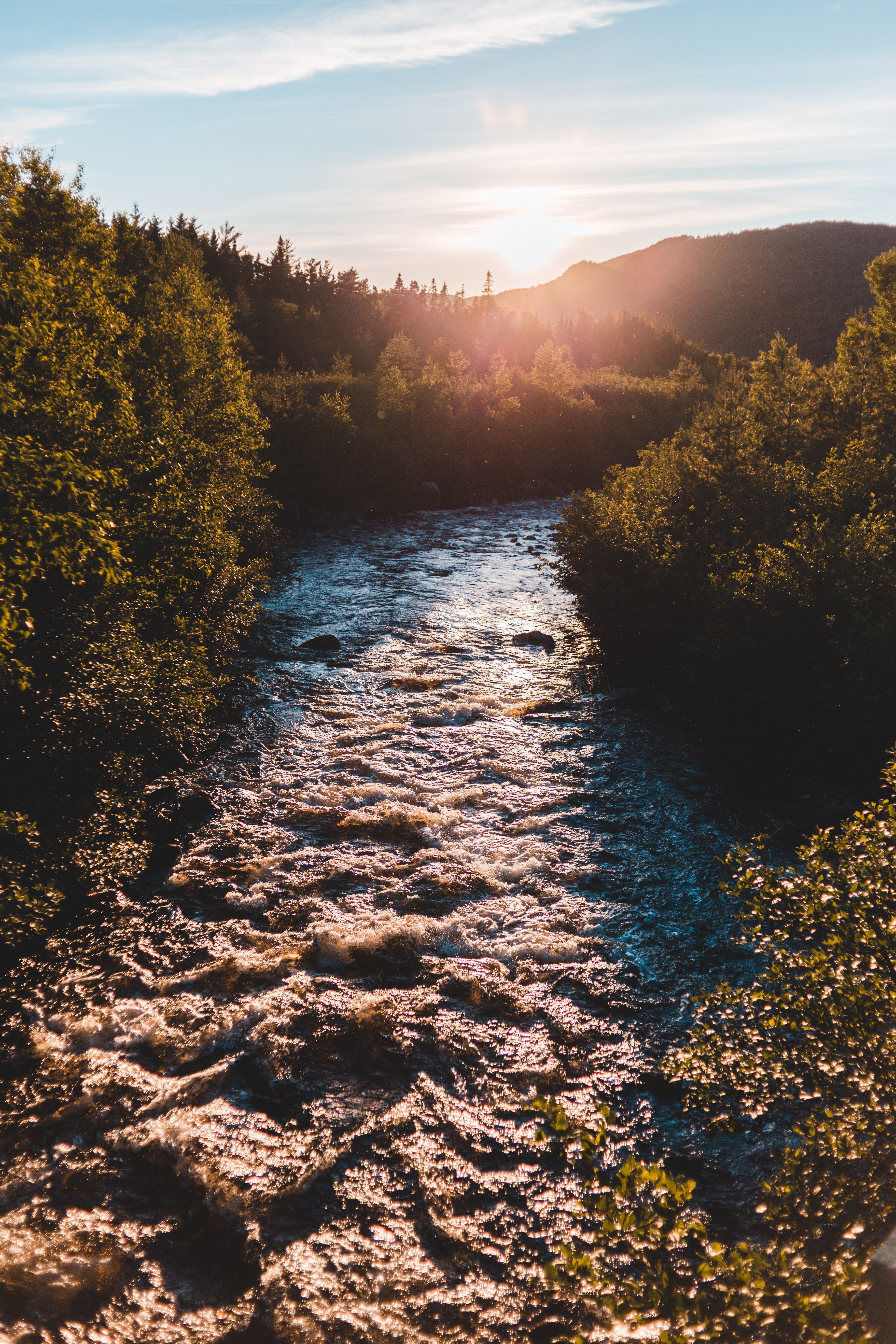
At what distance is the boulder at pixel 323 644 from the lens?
29.4 metres

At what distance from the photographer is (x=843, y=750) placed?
1741cm

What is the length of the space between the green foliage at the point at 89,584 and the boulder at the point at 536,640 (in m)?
11.4

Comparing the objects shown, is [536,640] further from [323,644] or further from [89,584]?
[89,584]

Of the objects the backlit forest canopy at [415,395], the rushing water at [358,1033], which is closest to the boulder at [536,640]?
the rushing water at [358,1033]

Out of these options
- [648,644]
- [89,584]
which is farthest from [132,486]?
[648,644]

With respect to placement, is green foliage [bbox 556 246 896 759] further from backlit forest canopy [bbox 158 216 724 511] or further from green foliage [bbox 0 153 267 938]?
backlit forest canopy [bbox 158 216 724 511]

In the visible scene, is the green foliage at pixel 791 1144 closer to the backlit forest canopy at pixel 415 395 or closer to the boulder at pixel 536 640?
the boulder at pixel 536 640

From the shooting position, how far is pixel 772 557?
1980 centimetres

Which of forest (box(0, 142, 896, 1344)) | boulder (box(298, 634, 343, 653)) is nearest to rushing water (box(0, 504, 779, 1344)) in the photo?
forest (box(0, 142, 896, 1344))

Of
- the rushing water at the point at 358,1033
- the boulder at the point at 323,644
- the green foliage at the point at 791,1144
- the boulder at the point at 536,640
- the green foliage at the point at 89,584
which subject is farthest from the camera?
the boulder at the point at 536,640

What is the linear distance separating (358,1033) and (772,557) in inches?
633

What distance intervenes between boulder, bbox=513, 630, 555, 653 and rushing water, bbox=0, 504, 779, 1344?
778cm

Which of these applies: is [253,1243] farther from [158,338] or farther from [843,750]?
[158,338]

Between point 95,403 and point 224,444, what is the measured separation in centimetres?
1292
